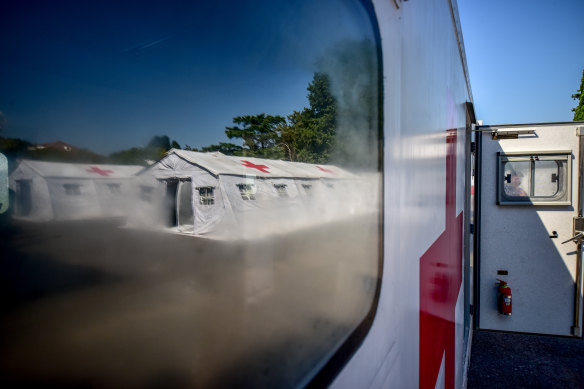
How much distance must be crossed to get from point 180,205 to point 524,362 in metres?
4.56

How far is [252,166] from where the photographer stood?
47cm

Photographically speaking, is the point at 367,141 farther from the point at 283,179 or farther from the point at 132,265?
the point at 132,265

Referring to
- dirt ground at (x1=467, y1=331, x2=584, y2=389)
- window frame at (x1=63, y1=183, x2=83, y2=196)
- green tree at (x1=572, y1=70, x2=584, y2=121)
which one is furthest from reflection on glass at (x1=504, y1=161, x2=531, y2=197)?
green tree at (x1=572, y1=70, x2=584, y2=121)

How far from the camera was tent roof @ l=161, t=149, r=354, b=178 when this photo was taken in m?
0.41

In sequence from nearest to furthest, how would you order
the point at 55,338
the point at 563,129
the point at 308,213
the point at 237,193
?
the point at 55,338 → the point at 237,193 → the point at 308,213 → the point at 563,129

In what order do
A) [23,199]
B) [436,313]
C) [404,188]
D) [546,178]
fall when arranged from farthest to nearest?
[546,178]
[436,313]
[404,188]
[23,199]

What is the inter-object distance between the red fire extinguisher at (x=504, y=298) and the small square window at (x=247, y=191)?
3692 mm

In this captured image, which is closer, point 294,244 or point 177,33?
point 177,33

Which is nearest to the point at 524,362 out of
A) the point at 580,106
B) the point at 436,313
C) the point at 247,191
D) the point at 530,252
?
the point at 530,252

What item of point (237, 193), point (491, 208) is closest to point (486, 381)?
point (491, 208)

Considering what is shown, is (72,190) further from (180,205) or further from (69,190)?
(180,205)

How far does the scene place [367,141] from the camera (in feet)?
2.35

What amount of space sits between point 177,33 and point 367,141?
45cm

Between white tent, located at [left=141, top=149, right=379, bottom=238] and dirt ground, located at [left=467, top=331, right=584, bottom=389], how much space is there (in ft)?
11.8
